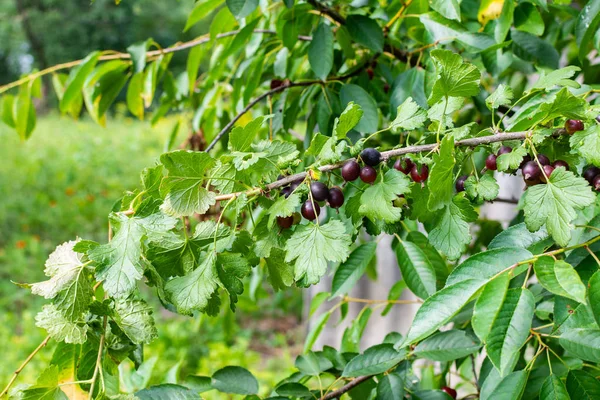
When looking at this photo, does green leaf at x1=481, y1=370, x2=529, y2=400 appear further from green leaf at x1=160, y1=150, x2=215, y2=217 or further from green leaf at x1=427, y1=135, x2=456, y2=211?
green leaf at x1=160, y1=150, x2=215, y2=217

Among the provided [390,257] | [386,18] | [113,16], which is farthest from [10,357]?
[113,16]

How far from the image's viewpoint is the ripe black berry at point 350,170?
2.10 ft

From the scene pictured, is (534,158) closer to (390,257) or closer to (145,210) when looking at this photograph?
(145,210)

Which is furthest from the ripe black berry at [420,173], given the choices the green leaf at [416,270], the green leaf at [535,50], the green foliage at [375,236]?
the green leaf at [535,50]

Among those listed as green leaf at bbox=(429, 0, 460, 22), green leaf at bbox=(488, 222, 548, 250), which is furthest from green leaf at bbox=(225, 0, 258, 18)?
green leaf at bbox=(488, 222, 548, 250)

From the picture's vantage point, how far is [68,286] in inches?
24.8

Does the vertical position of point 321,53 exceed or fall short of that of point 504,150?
it exceeds it

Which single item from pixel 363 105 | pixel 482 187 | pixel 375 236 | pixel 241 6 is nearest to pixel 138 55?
pixel 241 6

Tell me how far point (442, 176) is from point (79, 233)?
487 centimetres

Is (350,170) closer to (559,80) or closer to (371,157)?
(371,157)

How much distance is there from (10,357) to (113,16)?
1084 cm

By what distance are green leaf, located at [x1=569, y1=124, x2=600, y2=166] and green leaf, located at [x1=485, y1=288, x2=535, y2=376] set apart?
156mm

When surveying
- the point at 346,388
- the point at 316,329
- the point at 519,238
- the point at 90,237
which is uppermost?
the point at 519,238

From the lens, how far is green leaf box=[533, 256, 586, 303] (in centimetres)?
52
